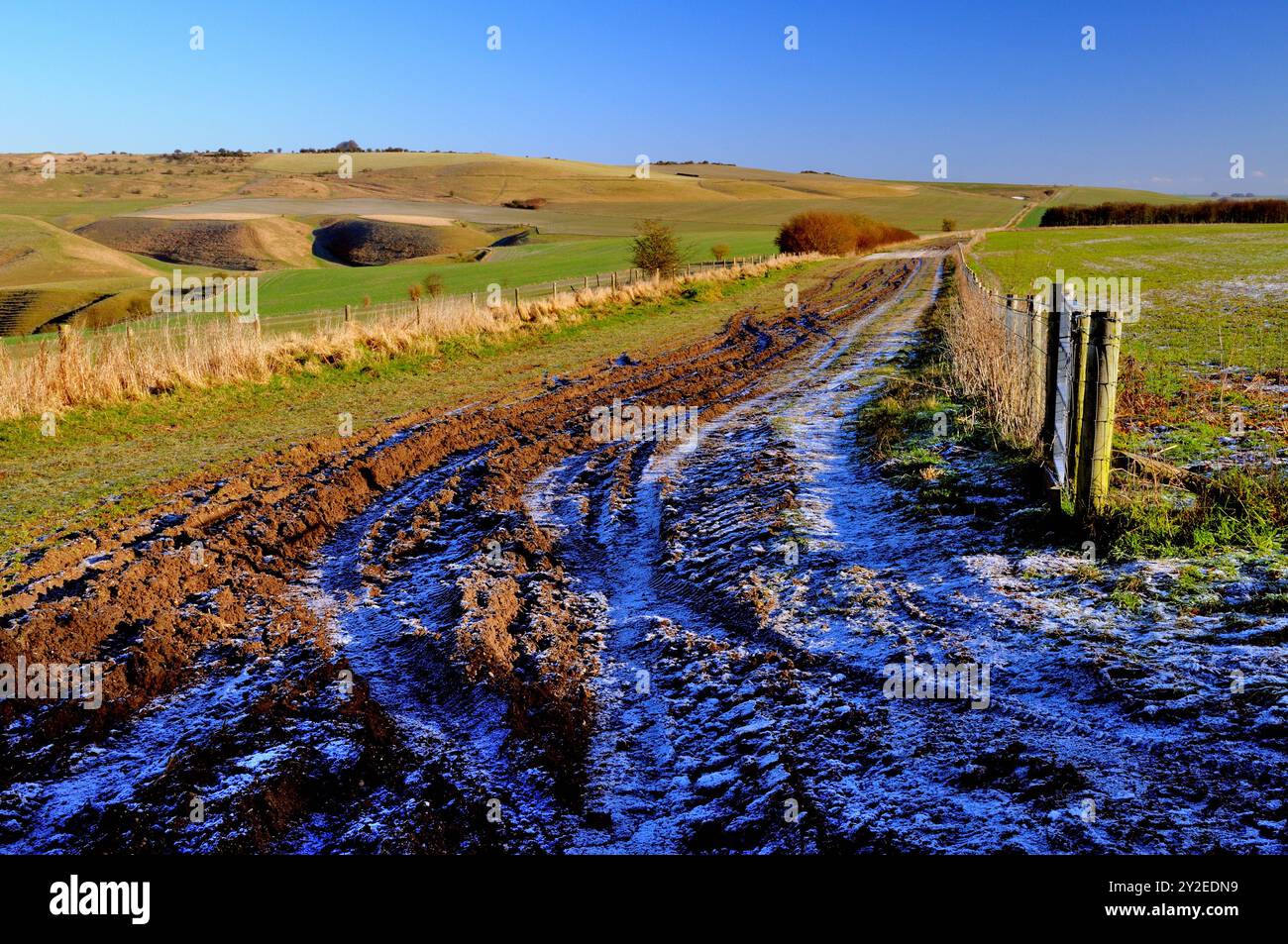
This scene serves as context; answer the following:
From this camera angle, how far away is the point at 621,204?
4464 inches

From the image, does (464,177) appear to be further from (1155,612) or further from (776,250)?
(1155,612)

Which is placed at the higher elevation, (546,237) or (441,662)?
(546,237)

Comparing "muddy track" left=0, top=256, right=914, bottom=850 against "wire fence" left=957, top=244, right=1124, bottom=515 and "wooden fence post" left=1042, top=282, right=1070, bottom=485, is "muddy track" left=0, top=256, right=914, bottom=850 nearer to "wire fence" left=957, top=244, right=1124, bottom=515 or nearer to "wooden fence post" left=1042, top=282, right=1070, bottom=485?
"wire fence" left=957, top=244, right=1124, bottom=515

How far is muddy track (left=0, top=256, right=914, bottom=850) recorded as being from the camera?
365 centimetres

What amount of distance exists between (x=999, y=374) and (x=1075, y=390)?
2.97 metres

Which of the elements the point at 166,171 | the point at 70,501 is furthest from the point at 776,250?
the point at 166,171

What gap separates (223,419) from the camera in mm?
13125

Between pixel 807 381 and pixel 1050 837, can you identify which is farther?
pixel 807 381

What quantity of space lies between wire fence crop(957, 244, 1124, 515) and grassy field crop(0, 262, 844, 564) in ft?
27.1

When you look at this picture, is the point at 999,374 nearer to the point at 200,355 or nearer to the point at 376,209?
the point at 200,355

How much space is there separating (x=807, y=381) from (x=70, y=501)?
10513 millimetres

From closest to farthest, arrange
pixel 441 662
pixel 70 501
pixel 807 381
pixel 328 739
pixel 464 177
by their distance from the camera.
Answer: pixel 328 739 → pixel 441 662 → pixel 70 501 → pixel 807 381 → pixel 464 177
